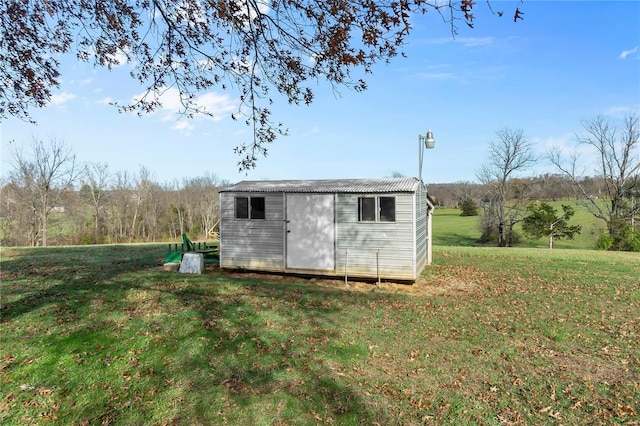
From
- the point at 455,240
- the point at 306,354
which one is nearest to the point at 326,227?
the point at 306,354

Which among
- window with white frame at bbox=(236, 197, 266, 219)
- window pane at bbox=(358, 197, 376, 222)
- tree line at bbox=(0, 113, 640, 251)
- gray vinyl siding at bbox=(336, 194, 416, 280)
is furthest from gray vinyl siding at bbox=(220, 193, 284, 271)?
tree line at bbox=(0, 113, 640, 251)

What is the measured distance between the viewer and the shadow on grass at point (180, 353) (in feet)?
12.7

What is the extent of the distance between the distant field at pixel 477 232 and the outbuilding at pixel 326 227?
25.5m

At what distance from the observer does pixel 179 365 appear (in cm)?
474

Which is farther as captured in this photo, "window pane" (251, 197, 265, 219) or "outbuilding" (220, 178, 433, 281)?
"window pane" (251, 197, 265, 219)

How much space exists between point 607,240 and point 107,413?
1172 inches

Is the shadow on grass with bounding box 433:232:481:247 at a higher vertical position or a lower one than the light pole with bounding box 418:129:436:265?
lower

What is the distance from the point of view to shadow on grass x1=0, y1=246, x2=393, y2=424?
3885 mm

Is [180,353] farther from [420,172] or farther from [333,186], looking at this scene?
[420,172]

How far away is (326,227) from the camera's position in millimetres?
10766

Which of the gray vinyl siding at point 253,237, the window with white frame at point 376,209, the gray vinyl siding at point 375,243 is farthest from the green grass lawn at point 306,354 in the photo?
the window with white frame at point 376,209

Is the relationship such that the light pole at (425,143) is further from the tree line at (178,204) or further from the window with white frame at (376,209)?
the tree line at (178,204)

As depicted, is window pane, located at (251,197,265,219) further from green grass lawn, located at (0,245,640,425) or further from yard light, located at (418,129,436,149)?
yard light, located at (418,129,436,149)

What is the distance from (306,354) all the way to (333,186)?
640 centimetres
